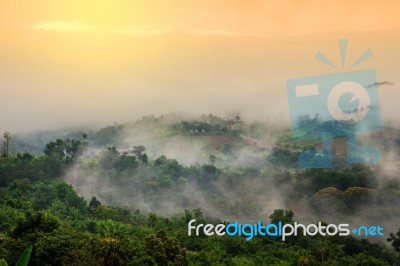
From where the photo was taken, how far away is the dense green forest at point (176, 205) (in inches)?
811

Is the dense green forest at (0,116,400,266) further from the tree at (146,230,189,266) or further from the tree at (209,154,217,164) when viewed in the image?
the tree at (209,154,217,164)

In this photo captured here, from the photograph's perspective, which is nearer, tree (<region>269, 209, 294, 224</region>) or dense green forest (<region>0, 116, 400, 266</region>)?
dense green forest (<region>0, 116, 400, 266</region>)

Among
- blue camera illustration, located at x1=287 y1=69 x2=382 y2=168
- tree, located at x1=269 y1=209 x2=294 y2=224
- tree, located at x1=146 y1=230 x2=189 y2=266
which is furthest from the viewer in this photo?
blue camera illustration, located at x1=287 y1=69 x2=382 y2=168

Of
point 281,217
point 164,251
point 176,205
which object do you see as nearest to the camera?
point 164,251

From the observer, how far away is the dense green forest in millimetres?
20609

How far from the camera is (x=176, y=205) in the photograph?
4709cm

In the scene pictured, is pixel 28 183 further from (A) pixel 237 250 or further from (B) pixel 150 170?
(A) pixel 237 250

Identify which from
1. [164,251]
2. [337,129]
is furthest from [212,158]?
[164,251]

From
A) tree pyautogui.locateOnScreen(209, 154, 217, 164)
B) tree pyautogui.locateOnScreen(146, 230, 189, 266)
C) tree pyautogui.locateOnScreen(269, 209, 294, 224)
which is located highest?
tree pyautogui.locateOnScreen(209, 154, 217, 164)

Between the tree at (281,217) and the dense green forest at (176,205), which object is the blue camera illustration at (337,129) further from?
the tree at (281,217)

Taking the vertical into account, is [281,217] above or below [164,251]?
below

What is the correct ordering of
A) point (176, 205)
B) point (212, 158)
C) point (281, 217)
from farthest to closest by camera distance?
1. point (212, 158)
2. point (176, 205)
3. point (281, 217)

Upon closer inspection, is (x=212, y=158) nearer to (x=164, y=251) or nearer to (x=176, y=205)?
(x=176, y=205)

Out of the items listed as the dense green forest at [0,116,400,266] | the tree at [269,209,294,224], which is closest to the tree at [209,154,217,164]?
the dense green forest at [0,116,400,266]
